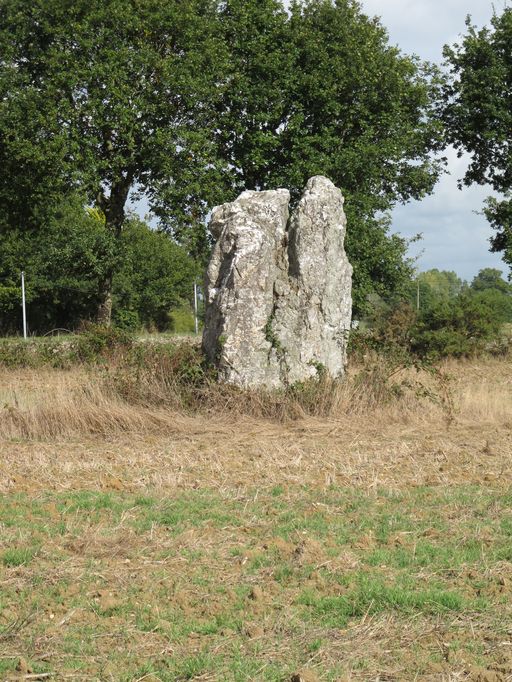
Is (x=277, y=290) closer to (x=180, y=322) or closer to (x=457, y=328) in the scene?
(x=457, y=328)

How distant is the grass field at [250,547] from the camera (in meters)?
4.34

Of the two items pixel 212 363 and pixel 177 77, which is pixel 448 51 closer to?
pixel 177 77

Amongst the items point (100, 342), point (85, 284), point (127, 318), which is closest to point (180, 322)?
point (127, 318)

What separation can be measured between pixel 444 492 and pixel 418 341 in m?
11.8

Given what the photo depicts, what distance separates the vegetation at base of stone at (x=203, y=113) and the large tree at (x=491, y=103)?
1.15m

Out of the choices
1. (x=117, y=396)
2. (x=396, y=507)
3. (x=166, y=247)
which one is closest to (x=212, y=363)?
(x=117, y=396)

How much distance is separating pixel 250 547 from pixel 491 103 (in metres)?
→ 18.4

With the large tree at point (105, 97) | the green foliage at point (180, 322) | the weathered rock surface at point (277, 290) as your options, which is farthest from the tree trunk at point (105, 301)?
the green foliage at point (180, 322)

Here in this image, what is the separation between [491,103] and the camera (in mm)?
21734

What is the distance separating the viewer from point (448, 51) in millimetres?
22344

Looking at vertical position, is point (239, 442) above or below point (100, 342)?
below

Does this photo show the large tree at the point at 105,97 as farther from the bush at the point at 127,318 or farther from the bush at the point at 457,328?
the bush at the point at 127,318

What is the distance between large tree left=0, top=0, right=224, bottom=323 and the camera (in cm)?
2094

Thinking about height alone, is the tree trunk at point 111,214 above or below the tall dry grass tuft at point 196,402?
above
